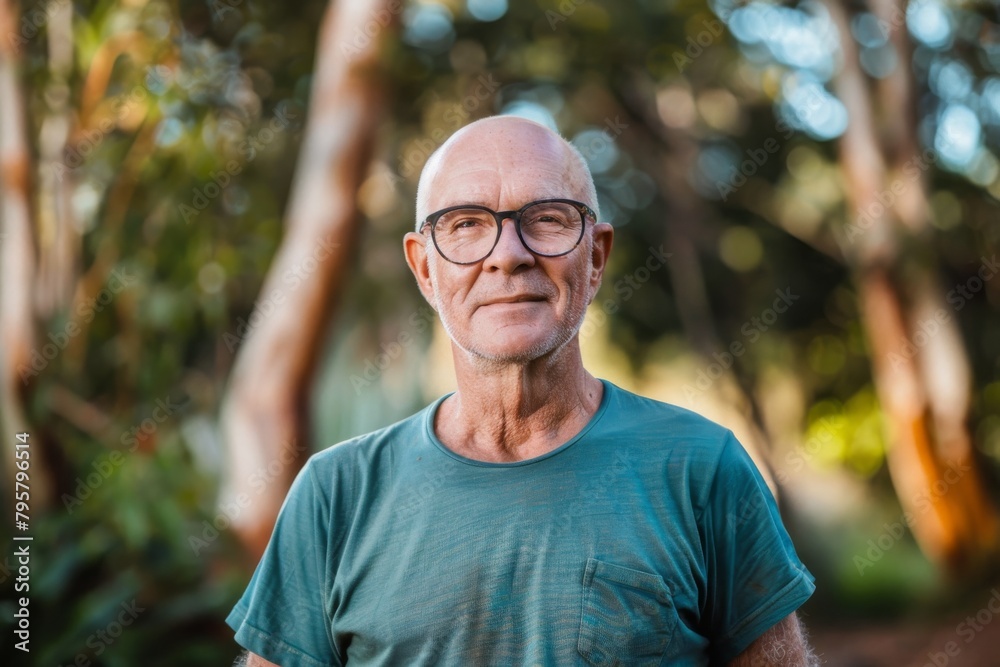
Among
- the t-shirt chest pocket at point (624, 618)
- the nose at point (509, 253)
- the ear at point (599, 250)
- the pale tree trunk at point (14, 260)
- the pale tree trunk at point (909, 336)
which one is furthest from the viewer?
the pale tree trunk at point (909, 336)

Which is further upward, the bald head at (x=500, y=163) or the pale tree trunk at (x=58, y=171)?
the pale tree trunk at (x=58, y=171)

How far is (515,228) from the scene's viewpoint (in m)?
1.60

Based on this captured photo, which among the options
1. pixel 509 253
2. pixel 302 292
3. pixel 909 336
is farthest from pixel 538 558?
pixel 909 336

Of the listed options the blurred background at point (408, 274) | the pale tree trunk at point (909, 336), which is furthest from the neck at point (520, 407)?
the pale tree trunk at point (909, 336)

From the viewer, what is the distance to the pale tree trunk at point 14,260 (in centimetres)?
516

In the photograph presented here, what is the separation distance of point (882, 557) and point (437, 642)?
307 inches

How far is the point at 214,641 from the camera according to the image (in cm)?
505

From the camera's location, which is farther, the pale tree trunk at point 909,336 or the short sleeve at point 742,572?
the pale tree trunk at point 909,336

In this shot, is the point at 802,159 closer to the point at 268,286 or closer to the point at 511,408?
the point at 268,286

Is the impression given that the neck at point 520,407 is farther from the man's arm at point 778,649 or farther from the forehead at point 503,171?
the man's arm at point 778,649

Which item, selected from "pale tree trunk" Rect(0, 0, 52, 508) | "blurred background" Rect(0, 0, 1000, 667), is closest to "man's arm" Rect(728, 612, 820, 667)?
"blurred background" Rect(0, 0, 1000, 667)

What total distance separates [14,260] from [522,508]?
473 cm

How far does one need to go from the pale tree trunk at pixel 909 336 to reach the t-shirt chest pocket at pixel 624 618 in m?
6.83

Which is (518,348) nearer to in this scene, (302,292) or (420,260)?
(420,260)
